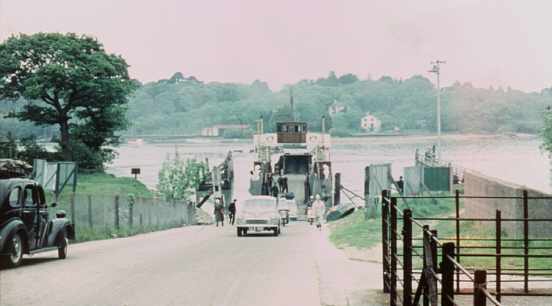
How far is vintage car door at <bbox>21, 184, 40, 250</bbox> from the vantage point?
62.3ft

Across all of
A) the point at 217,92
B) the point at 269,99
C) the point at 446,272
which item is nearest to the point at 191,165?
the point at 217,92

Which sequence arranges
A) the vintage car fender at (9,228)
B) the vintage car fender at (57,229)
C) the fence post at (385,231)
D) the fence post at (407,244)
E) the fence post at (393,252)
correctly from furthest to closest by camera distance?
the vintage car fender at (57,229) < the vintage car fender at (9,228) < the fence post at (385,231) < the fence post at (393,252) < the fence post at (407,244)

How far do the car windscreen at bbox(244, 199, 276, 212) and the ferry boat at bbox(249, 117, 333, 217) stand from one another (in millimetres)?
40598

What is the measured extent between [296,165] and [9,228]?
238ft

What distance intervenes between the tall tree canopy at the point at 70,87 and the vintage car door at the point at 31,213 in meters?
37.9

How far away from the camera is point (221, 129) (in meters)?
123

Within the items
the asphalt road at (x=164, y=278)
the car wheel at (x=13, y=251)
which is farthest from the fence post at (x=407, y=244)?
the car wheel at (x=13, y=251)

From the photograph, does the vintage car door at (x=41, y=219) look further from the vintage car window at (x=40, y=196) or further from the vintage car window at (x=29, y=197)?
the vintage car window at (x=29, y=197)

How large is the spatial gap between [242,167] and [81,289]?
172 m

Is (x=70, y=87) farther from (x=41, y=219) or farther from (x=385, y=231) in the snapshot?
(x=385, y=231)

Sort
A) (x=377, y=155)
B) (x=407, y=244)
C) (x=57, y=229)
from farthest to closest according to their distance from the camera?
(x=377, y=155), (x=57, y=229), (x=407, y=244)

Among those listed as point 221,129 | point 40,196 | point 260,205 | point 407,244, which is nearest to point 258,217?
point 260,205

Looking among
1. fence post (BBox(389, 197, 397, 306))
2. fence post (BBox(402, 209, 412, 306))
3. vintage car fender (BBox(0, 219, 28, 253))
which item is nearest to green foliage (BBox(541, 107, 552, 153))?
vintage car fender (BBox(0, 219, 28, 253))

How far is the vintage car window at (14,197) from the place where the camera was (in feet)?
60.7
